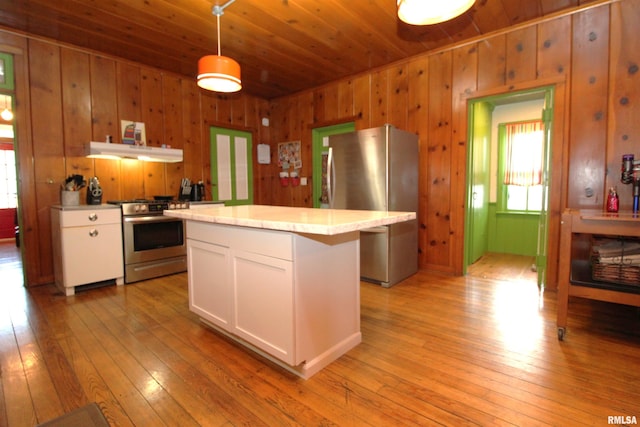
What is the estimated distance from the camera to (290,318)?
5.57 feet

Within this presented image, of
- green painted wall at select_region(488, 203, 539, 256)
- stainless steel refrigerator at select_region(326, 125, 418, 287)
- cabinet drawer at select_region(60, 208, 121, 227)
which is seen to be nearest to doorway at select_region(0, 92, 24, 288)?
cabinet drawer at select_region(60, 208, 121, 227)

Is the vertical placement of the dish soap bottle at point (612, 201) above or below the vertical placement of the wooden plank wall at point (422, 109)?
below

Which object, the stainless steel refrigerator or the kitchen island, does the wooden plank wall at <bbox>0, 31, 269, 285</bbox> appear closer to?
the kitchen island

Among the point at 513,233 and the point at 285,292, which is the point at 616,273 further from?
the point at 513,233

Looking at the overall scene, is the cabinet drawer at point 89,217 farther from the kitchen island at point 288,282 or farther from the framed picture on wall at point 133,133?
the kitchen island at point 288,282

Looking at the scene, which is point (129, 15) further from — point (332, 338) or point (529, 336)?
point (529, 336)

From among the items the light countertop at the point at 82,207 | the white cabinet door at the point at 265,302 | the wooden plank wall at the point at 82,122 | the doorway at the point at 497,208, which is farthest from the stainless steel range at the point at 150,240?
the doorway at the point at 497,208

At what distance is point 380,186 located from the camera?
10.7ft

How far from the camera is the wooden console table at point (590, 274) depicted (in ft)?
6.44

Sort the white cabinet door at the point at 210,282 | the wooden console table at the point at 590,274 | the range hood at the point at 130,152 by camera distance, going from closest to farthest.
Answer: the wooden console table at the point at 590,274
the white cabinet door at the point at 210,282
the range hood at the point at 130,152

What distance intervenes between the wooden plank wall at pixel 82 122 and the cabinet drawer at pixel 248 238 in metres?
1.81

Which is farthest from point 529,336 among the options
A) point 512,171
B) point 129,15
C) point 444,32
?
point 129,15

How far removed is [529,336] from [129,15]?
415cm

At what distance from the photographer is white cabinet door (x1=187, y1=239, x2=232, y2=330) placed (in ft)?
6.92
